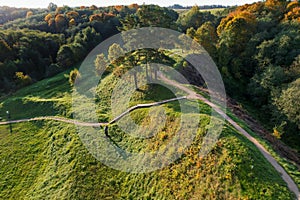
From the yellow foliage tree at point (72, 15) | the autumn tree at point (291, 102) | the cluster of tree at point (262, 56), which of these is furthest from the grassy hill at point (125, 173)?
the yellow foliage tree at point (72, 15)

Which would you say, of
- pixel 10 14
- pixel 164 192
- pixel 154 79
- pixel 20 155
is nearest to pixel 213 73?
pixel 154 79

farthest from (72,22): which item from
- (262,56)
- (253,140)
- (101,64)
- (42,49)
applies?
(253,140)

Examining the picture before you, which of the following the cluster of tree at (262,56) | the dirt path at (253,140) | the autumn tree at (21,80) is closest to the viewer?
the dirt path at (253,140)

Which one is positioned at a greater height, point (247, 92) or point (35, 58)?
point (247, 92)

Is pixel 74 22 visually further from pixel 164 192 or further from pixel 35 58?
pixel 164 192

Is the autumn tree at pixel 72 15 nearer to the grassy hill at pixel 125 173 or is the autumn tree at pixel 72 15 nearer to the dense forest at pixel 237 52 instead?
the dense forest at pixel 237 52

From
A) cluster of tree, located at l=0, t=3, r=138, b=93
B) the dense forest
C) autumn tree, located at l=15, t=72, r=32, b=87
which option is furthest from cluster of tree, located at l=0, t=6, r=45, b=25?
autumn tree, located at l=15, t=72, r=32, b=87
